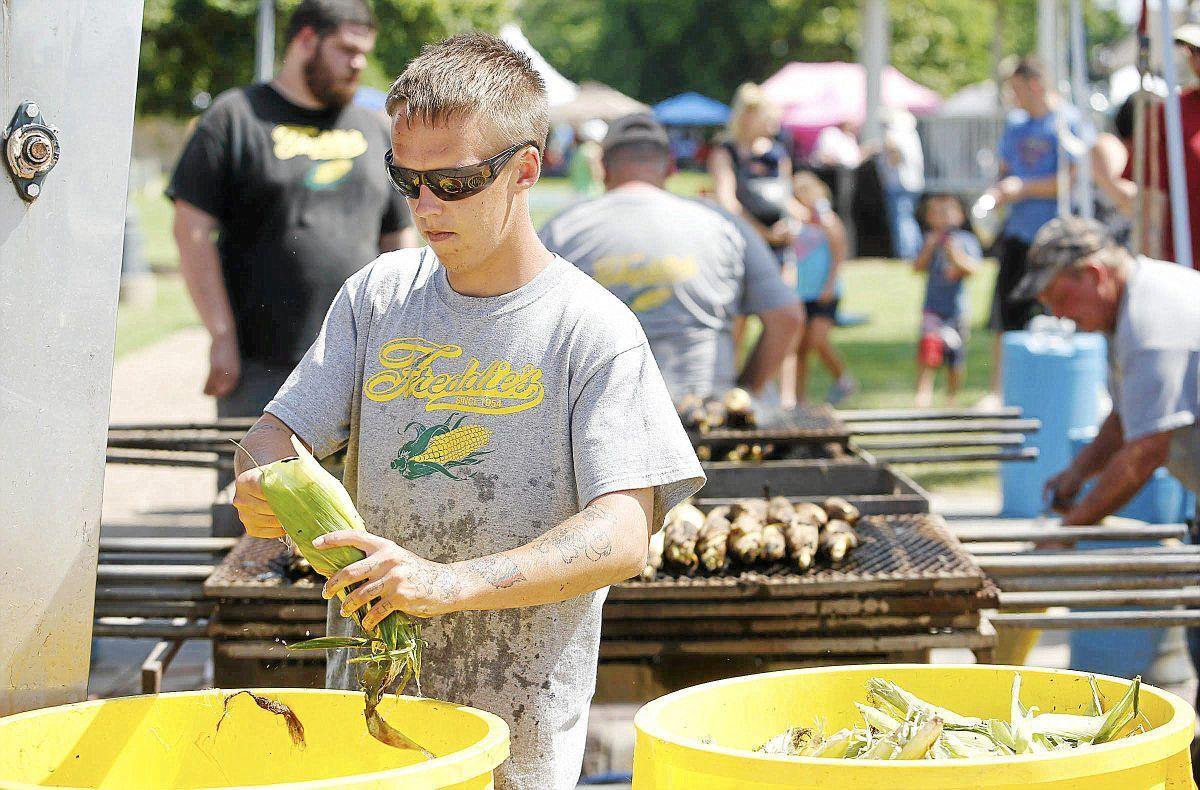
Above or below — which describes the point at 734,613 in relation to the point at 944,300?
below

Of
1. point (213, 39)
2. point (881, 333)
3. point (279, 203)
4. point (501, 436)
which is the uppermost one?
point (213, 39)

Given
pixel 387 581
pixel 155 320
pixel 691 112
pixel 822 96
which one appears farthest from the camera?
pixel 691 112

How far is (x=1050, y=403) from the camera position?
26.3 feet

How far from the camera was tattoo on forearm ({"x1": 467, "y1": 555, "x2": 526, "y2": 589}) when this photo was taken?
2.21m

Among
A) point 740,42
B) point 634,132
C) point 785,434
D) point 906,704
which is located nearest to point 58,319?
point 906,704

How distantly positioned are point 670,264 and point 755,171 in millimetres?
4331

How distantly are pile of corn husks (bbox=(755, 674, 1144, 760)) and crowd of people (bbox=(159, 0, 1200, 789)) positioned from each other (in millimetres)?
409

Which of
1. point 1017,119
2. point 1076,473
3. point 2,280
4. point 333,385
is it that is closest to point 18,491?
point 2,280

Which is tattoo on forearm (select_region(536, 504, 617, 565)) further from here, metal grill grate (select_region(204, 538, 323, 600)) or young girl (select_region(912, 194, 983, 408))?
young girl (select_region(912, 194, 983, 408))

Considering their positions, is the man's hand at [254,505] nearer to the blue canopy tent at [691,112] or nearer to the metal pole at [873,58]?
the metal pole at [873,58]

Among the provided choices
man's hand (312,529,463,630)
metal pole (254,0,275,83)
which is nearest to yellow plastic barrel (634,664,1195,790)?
man's hand (312,529,463,630)

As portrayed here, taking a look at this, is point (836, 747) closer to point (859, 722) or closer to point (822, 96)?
point (859, 722)

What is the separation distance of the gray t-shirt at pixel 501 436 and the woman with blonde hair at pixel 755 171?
7.51 metres

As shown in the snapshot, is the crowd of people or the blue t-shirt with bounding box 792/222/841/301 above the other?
the blue t-shirt with bounding box 792/222/841/301
